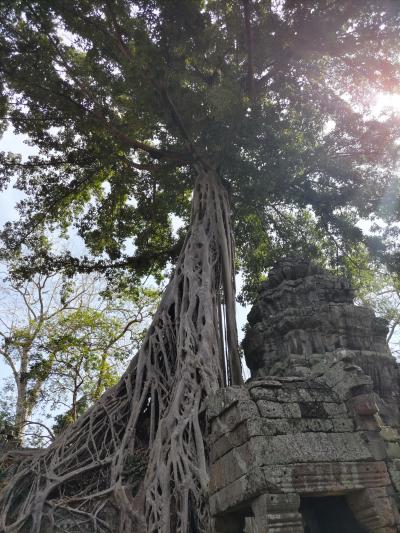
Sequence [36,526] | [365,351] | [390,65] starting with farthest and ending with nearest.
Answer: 1. [390,65]
2. [365,351]
3. [36,526]

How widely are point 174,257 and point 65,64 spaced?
4231mm

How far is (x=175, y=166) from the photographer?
8336mm

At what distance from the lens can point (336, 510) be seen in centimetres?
327

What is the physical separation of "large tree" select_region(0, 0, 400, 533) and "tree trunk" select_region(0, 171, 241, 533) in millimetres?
19

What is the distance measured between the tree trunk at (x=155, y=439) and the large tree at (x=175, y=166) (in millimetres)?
19

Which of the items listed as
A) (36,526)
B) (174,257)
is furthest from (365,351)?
(174,257)

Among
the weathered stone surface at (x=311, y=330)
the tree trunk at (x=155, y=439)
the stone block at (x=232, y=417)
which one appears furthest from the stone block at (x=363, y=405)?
the tree trunk at (x=155, y=439)

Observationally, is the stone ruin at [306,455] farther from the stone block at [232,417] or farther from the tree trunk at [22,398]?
the tree trunk at [22,398]

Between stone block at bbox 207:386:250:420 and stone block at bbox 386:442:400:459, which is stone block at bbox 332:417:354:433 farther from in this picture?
stone block at bbox 207:386:250:420

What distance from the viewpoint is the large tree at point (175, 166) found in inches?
169

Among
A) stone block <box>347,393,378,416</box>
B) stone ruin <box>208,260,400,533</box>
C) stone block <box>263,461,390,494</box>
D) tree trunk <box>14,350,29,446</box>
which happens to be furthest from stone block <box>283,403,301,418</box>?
tree trunk <box>14,350,29,446</box>

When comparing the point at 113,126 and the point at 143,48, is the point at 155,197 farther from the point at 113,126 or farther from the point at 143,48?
the point at 143,48

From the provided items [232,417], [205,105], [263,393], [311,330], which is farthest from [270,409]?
[205,105]

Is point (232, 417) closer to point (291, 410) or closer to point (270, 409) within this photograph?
point (270, 409)
